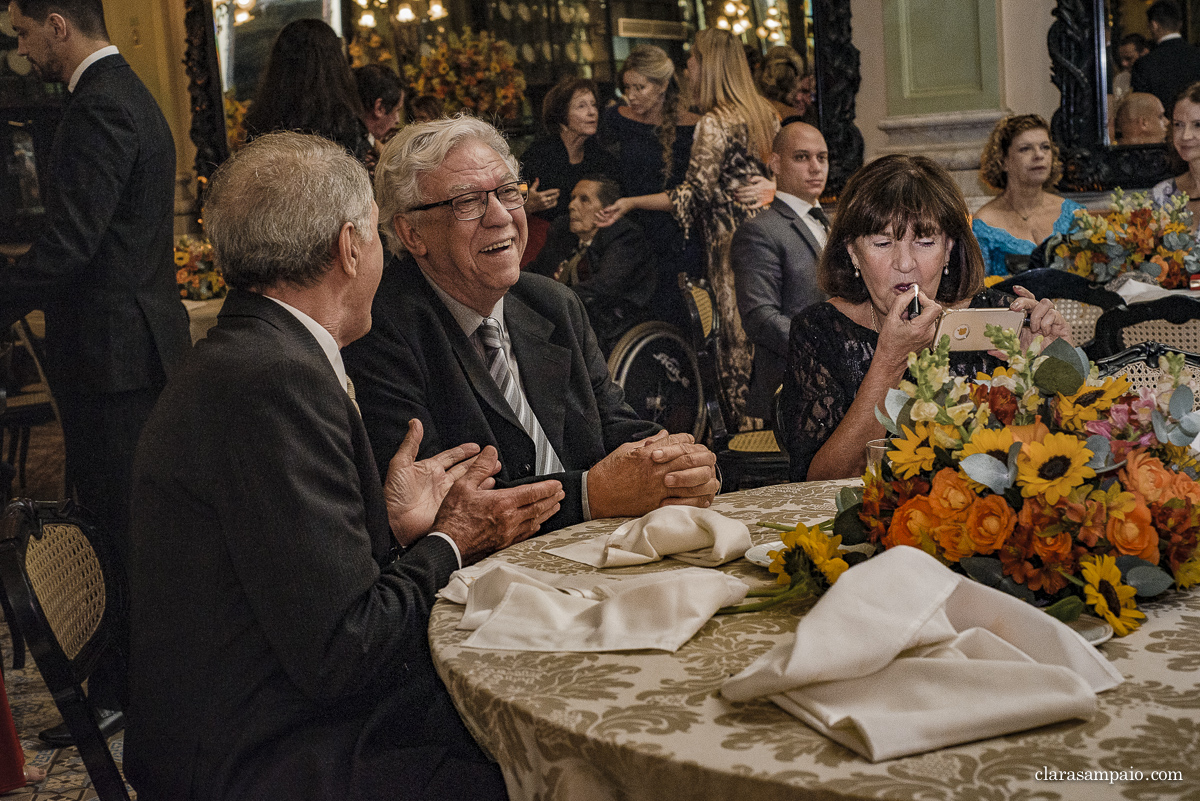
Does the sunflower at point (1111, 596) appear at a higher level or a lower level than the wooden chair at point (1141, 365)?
lower

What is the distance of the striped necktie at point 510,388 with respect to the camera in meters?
2.18

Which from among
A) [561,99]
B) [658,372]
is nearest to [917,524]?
[658,372]

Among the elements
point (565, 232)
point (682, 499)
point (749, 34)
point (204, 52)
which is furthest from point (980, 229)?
point (204, 52)

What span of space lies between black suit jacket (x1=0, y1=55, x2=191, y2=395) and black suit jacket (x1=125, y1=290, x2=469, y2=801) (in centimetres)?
196

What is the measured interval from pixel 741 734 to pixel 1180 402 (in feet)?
2.19

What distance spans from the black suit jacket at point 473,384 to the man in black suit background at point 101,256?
4.50 ft

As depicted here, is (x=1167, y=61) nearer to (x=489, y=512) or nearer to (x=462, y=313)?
(x=462, y=313)

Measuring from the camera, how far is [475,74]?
5.44 meters

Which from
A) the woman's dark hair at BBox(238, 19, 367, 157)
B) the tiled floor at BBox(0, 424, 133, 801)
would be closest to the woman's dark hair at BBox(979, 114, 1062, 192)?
the woman's dark hair at BBox(238, 19, 367, 157)

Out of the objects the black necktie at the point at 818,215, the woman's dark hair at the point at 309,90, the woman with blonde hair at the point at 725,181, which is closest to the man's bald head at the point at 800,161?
the woman with blonde hair at the point at 725,181

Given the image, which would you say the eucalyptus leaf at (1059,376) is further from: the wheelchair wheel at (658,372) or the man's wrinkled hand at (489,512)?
the wheelchair wheel at (658,372)

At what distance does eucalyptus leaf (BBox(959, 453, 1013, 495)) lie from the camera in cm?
117

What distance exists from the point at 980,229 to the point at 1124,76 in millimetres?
1226

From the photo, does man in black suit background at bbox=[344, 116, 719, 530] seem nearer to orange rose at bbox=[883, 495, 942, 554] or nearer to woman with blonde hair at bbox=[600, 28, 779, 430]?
orange rose at bbox=[883, 495, 942, 554]
